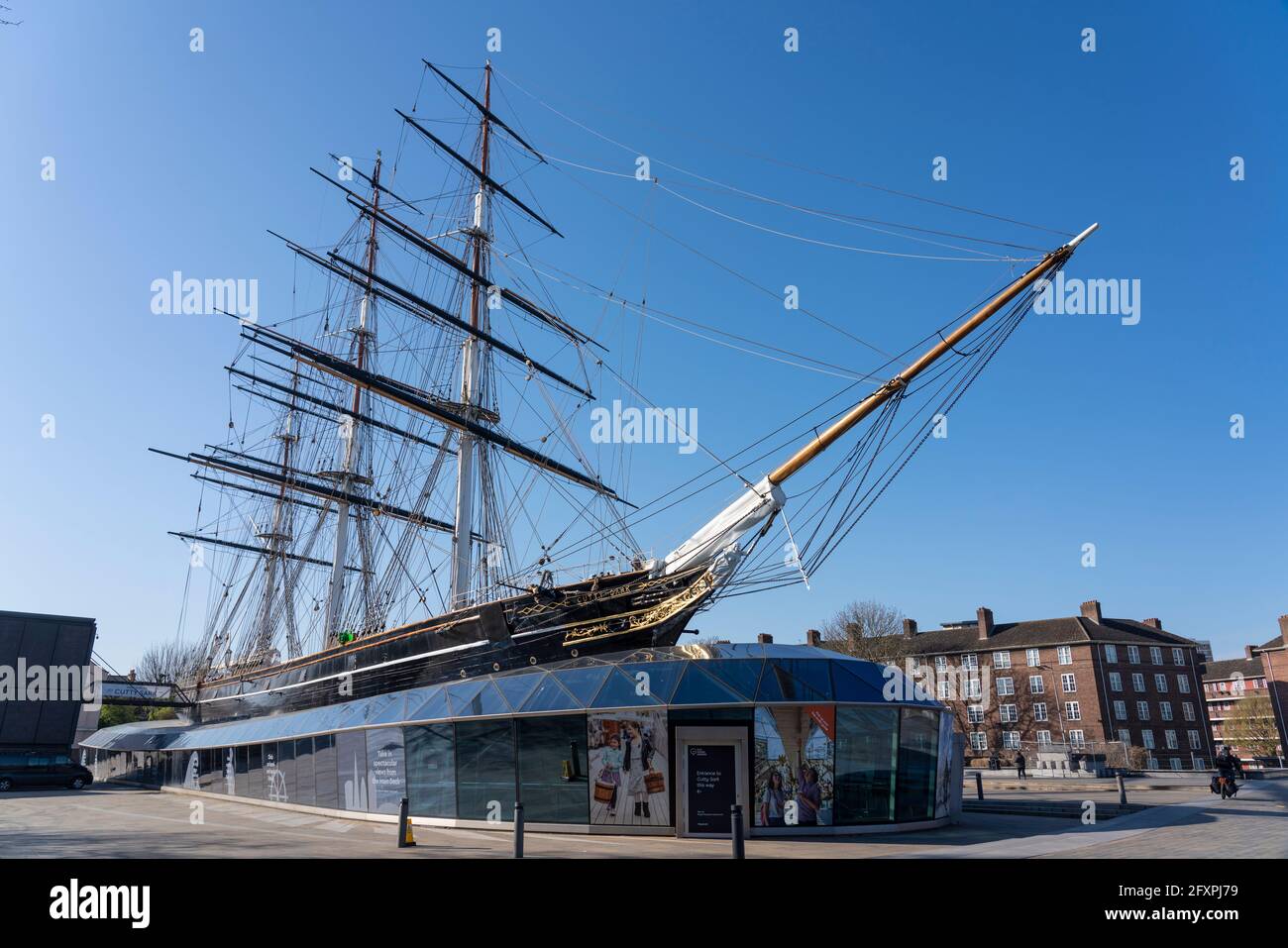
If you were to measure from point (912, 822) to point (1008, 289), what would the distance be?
496 inches

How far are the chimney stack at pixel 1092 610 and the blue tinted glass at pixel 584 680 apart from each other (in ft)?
203

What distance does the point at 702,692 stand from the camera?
17219 millimetres

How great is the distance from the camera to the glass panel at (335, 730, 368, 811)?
22406mm

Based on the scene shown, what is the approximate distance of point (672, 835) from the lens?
666 inches

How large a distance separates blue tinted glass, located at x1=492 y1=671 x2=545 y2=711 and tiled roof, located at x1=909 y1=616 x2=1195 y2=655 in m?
57.3

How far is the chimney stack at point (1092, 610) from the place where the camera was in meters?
66.4

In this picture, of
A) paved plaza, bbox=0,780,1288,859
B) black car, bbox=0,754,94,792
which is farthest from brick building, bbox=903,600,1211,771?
black car, bbox=0,754,94,792

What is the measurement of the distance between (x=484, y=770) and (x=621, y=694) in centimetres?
433

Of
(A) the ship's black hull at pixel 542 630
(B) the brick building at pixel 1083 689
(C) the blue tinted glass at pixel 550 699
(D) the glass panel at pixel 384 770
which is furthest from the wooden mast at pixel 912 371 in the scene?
(B) the brick building at pixel 1083 689

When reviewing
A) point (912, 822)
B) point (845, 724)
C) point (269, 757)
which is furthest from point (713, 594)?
point (269, 757)

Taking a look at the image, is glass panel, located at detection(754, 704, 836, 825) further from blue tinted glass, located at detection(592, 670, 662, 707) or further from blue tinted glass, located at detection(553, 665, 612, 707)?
blue tinted glass, located at detection(553, 665, 612, 707)

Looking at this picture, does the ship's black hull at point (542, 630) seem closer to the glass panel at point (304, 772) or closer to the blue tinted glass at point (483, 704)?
the blue tinted glass at point (483, 704)
